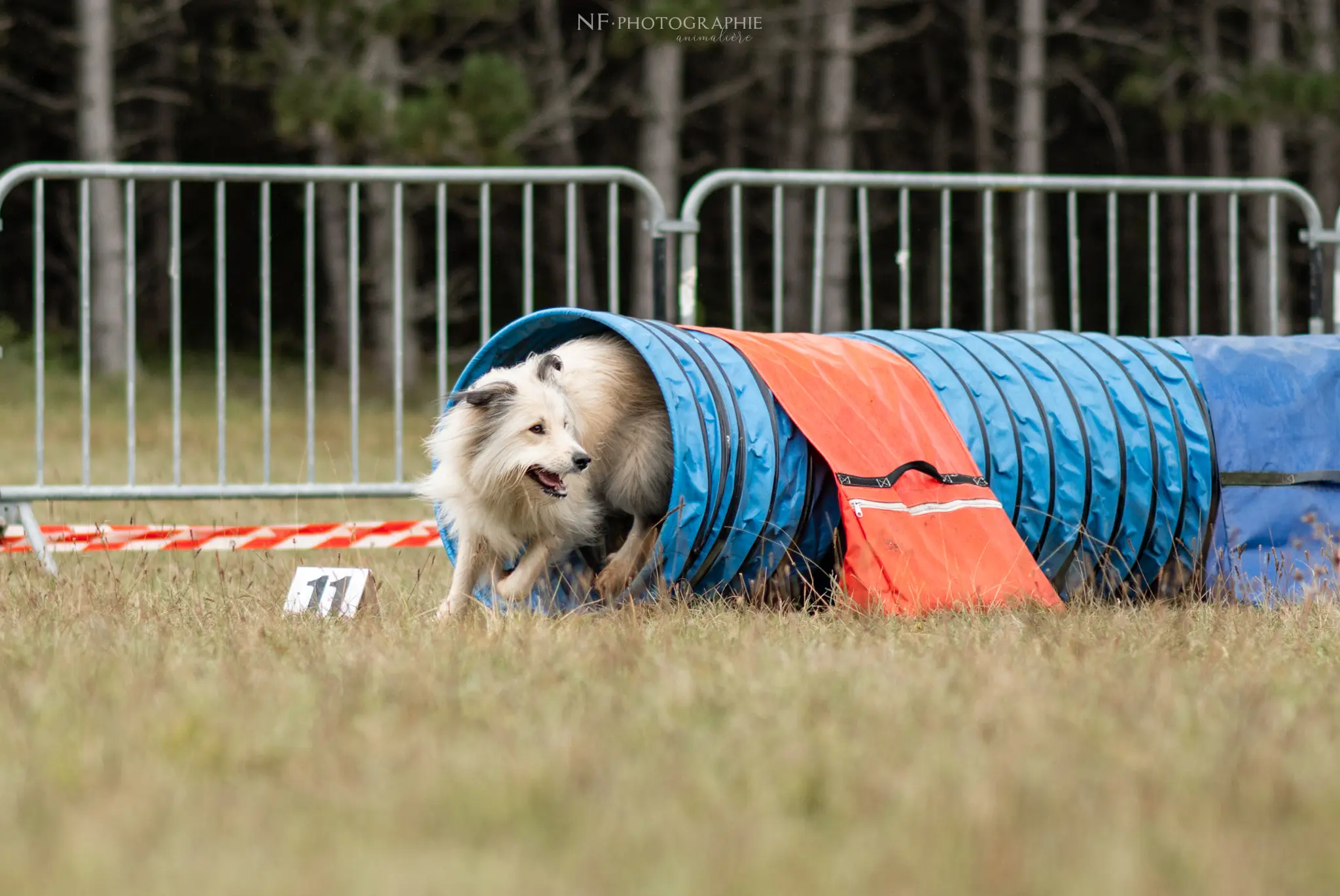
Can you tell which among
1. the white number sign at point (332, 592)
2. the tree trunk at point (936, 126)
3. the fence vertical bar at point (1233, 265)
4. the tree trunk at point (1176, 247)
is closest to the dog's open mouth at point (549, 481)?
the white number sign at point (332, 592)

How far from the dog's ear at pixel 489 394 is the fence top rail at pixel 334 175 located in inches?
82.2

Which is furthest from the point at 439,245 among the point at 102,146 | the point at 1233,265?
the point at 102,146

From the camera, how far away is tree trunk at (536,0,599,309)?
848 inches

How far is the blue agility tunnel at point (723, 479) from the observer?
511cm

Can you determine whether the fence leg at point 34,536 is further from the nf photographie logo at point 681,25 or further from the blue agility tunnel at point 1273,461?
the nf photographie logo at point 681,25

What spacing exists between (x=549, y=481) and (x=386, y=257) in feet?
43.1

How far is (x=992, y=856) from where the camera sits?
8.04 feet

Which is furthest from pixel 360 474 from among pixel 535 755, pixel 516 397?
pixel 535 755

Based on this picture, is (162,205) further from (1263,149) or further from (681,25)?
(1263,149)

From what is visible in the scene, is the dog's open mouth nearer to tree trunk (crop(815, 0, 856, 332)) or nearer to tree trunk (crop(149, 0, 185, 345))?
tree trunk (crop(815, 0, 856, 332))

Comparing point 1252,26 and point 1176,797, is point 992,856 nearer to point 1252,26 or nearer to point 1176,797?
point 1176,797

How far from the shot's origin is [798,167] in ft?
75.0

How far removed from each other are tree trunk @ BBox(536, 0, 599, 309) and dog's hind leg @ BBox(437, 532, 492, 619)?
13.5 meters

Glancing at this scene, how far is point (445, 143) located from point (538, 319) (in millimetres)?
10011
